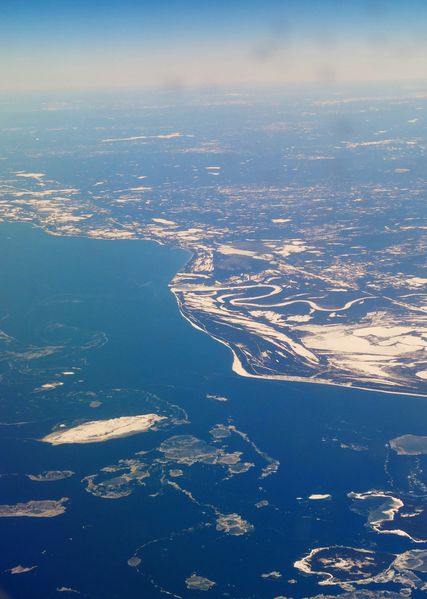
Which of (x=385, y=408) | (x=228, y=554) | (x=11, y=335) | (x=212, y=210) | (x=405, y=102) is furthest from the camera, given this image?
(x=405, y=102)

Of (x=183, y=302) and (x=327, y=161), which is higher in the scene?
(x=327, y=161)

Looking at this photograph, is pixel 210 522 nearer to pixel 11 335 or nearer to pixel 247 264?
pixel 11 335

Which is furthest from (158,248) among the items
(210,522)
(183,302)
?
(210,522)

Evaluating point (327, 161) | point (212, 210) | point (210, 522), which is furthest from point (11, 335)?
point (327, 161)

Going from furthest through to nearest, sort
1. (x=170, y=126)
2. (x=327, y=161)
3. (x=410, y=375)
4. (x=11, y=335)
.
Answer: (x=170, y=126) < (x=327, y=161) < (x=11, y=335) < (x=410, y=375)

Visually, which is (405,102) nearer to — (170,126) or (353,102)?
(353,102)

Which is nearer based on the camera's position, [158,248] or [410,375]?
[410,375]

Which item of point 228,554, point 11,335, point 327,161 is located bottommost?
point 228,554
